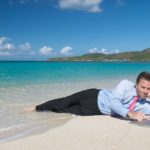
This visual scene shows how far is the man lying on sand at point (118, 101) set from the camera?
598 cm

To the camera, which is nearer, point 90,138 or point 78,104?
point 90,138

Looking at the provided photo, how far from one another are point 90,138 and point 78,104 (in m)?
2.56

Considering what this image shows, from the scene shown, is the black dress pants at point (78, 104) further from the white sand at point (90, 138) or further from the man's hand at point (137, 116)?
the white sand at point (90, 138)

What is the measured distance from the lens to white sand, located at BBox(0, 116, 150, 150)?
4293 millimetres

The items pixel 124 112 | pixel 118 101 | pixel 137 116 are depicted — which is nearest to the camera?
pixel 137 116

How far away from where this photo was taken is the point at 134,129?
5219 mm

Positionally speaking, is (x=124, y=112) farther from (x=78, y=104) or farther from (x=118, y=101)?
(x=78, y=104)

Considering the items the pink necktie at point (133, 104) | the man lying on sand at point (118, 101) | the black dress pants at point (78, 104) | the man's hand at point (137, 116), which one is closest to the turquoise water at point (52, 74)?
the black dress pants at point (78, 104)

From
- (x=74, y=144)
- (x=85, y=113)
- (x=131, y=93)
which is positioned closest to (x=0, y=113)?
(x=85, y=113)

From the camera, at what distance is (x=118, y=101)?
20.4 ft

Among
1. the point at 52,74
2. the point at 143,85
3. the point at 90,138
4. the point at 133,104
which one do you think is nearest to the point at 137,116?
the point at 133,104

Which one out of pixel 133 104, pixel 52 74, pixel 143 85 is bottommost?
pixel 52 74

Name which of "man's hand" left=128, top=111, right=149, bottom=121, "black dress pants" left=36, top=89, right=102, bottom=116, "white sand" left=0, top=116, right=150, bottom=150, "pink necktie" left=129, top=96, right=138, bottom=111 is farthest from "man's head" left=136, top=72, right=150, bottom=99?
"black dress pants" left=36, top=89, right=102, bottom=116

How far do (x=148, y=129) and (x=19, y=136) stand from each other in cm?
202
